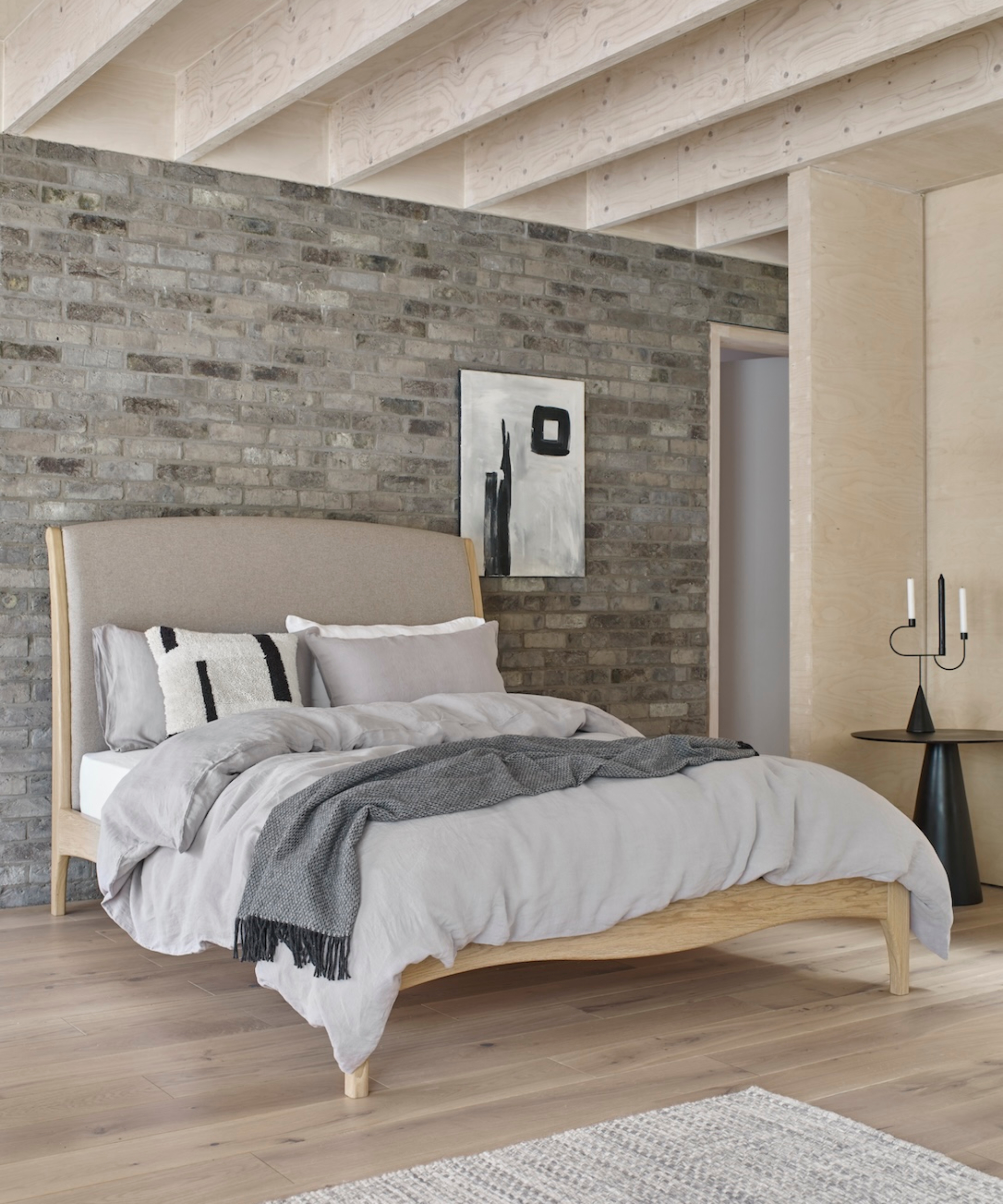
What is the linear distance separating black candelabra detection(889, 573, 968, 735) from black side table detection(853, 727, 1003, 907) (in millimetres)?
51

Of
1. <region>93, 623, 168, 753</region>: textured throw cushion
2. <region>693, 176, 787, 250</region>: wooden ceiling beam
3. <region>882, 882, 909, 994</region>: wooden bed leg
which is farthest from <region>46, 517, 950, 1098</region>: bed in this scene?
<region>693, 176, 787, 250</region>: wooden ceiling beam

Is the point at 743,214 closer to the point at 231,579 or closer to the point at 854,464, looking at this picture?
the point at 854,464

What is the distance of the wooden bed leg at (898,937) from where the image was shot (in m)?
3.57

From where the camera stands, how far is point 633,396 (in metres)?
5.92

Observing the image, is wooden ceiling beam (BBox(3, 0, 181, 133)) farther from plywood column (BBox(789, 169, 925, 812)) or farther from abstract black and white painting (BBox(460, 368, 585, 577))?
plywood column (BBox(789, 169, 925, 812))

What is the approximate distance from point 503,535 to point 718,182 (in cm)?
163

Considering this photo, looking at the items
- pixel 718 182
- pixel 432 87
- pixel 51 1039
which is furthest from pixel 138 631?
pixel 718 182

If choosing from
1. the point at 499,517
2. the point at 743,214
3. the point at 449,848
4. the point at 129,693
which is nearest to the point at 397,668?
the point at 129,693

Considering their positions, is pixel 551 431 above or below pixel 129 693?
above

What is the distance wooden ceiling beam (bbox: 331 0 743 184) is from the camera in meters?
3.66

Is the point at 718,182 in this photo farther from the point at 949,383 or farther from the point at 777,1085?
the point at 777,1085

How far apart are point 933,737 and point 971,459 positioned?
3.91 ft

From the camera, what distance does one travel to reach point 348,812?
116 inches

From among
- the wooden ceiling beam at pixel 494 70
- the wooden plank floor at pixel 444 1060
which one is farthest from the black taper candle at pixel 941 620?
the wooden ceiling beam at pixel 494 70
